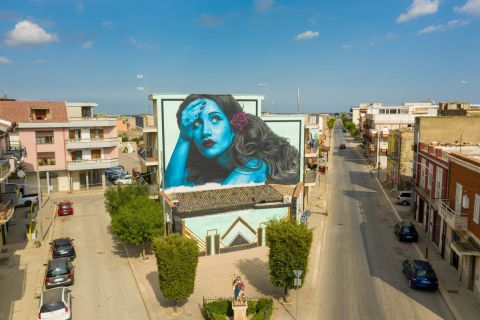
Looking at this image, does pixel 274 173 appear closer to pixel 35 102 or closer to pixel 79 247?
pixel 79 247

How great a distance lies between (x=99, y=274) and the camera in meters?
26.9

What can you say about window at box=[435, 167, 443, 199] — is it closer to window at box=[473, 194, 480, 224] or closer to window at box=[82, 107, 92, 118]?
window at box=[473, 194, 480, 224]

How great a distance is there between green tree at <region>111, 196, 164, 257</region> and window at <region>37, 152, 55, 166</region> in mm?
28372

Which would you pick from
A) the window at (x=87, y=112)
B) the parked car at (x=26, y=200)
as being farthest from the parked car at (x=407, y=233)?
the window at (x=87, y=112)

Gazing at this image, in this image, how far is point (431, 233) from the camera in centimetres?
3444

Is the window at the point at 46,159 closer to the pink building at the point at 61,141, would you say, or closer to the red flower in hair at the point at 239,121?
the pink building at the point at 61,141

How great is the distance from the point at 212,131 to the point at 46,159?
28614mm

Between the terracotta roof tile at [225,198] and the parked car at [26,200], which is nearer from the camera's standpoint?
the terracotta roof tile at [225,198]

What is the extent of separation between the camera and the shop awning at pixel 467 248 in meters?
22.9

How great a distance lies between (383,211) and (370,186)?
1504cm

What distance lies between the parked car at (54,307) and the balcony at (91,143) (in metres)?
34.7

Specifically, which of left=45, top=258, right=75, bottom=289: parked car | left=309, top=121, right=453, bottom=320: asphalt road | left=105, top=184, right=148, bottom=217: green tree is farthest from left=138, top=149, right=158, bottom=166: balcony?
left=309, top=121, right=453, bottom=320: asphalt road

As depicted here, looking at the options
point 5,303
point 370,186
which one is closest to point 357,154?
point 370,186

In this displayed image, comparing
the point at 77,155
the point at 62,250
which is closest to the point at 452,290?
the point at 62,250
